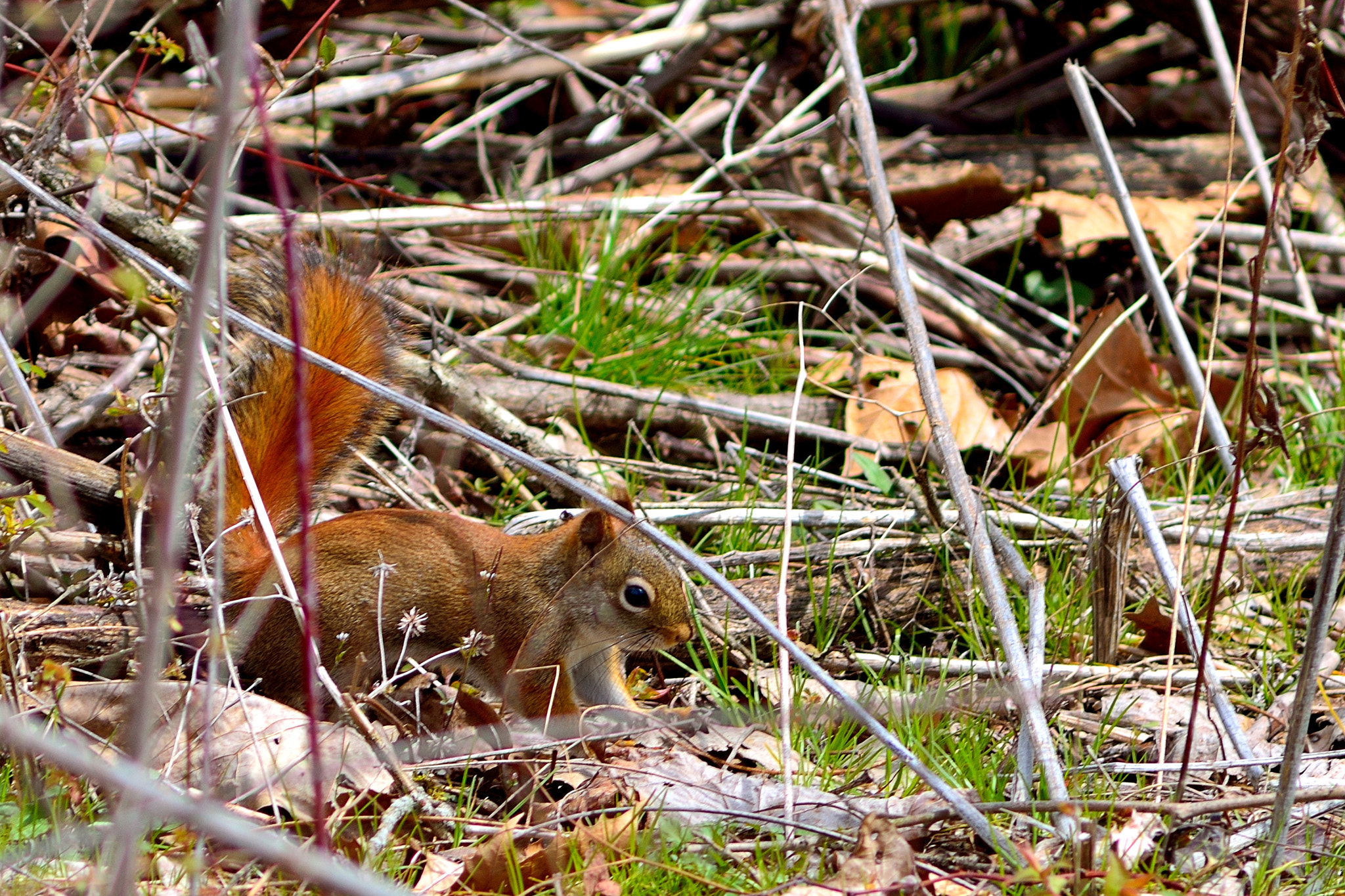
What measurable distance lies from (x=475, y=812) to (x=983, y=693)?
818 mm

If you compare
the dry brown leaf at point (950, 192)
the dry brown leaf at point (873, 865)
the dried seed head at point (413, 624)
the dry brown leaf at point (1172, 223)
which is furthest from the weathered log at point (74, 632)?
the dry brown leaf at point (1172, 223)

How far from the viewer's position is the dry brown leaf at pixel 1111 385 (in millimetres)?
3189

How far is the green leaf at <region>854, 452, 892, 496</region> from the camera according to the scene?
2.69 m

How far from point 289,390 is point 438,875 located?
37.5 inches

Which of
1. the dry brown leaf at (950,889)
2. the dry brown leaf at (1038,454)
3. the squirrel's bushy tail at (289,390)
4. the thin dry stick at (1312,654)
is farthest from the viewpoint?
the dry brown leaf at (1038,454)

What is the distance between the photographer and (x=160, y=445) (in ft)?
7.16

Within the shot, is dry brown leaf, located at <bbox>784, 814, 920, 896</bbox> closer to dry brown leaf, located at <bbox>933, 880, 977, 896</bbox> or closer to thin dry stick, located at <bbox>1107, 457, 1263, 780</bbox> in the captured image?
dry brown leaf, located at <bbox>933, 880, 977, 896</bbox>

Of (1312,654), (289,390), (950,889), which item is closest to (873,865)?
(950,889)

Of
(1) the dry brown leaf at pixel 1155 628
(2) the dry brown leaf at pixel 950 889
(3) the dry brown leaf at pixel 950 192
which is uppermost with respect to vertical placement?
(3) the dry brown leaf at pixel 950 192

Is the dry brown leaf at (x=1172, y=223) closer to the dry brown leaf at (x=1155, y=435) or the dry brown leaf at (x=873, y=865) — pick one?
the dry brown leaf at (x=1155, y=435)

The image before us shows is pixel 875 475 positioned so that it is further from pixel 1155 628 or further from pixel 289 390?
pixel 289 390

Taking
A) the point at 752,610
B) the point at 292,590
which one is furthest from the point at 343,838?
the point at 752,610

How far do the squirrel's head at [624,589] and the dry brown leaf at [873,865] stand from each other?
78 cm

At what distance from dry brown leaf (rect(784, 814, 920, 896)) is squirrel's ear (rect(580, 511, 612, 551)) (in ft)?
2.98
